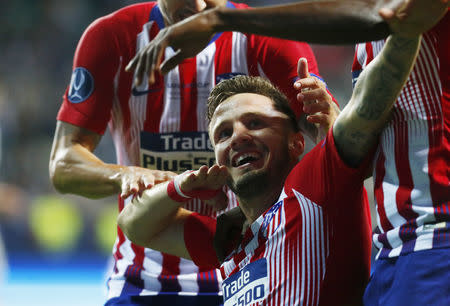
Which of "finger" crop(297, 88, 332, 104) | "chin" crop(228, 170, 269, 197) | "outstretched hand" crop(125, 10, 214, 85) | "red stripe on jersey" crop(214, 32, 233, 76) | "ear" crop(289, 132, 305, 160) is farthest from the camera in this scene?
"red stripe on jersey" crop(214, 32, 233, 76)

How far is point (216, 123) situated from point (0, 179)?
26.2ft

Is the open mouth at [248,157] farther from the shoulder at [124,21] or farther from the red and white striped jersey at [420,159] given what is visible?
the shoulder at [124,21]

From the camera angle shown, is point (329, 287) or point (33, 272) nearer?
point (329, 287)

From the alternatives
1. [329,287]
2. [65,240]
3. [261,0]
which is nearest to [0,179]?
[65,240]

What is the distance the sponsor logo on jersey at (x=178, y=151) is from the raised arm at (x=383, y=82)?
43.8 inches

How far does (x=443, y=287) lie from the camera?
1.72 metres

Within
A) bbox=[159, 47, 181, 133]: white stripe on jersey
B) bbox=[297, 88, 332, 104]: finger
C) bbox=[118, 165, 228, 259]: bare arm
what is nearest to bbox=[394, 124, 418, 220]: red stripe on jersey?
bbox=[297, 88, 332, 104]: finger

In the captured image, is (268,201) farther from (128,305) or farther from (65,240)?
(65,240)

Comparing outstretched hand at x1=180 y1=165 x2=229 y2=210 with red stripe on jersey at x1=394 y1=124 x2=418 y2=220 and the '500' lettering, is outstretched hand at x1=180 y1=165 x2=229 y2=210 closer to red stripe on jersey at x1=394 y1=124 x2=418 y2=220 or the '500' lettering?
the '500' lettering

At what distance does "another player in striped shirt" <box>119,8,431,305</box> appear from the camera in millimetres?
1925

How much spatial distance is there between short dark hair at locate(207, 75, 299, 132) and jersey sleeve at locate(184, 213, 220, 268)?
0.44m

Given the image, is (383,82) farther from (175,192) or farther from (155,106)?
(155,106)

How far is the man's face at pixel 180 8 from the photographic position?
286 cm

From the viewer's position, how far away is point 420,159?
5.89 feet
